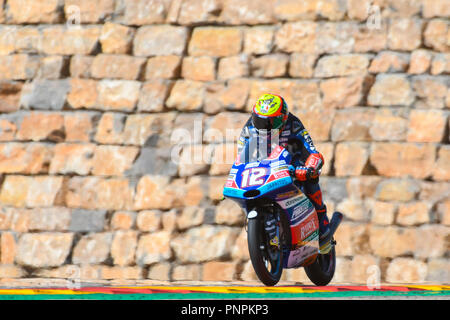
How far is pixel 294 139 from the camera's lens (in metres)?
8.77

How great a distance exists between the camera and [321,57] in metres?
12.0

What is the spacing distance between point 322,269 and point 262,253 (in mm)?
1563

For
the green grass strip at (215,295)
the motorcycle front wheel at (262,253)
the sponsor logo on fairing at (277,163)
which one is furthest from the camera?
the sponsor logo on fairing at (277,163)

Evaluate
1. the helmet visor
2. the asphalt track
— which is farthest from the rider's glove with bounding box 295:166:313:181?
the asphalt track

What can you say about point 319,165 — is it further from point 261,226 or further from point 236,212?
Result: point 236,212

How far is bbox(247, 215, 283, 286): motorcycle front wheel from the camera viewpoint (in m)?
7.91

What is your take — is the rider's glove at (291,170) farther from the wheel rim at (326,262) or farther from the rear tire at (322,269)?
the wheel rim at (326,262)

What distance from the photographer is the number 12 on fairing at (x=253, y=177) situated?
8016 mm

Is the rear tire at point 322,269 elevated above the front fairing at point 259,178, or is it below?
below

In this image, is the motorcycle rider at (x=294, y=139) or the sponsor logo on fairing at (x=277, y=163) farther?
the motorcycle rider at (x=294, y=139)

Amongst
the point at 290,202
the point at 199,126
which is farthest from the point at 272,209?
the point at 199,126

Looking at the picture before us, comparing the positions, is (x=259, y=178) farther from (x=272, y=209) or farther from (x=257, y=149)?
(x=257, y=149)

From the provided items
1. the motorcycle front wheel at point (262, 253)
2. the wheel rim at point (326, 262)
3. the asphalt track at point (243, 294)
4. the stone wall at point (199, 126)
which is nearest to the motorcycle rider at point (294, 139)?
the wheel rim at point (326, 262)

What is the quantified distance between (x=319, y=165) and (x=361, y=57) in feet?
12.3
